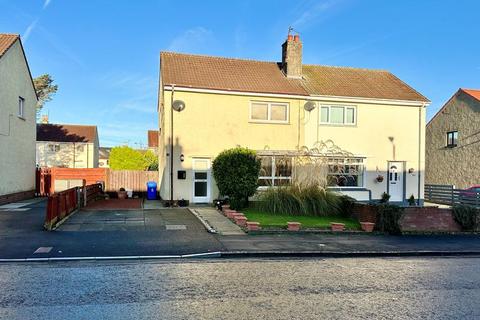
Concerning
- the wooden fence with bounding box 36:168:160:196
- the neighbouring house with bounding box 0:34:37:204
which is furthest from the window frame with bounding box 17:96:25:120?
the wooden fence with bounding box 36:168:160:196

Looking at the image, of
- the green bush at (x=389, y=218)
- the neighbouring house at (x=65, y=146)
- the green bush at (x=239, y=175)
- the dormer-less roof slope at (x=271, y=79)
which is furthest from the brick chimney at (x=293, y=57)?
the neighbouring house at (x=65, y=146)

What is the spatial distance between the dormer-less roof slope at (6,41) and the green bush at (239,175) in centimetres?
1099

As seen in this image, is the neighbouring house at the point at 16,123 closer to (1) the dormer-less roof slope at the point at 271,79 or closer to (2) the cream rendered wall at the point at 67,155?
(1) the dormer-less roof slope at the point at 271,79

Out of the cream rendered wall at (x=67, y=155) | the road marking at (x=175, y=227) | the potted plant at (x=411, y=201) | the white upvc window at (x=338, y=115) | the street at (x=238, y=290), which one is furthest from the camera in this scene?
the cream rendered wall at (x=67, y=155)

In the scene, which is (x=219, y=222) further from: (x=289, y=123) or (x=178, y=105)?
(x=289, y=123)

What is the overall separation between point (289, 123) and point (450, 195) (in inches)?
460

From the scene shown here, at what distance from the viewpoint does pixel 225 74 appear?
2136 centimetres

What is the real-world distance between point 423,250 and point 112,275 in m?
7.41

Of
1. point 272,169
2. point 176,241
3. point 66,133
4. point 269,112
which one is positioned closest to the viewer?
point 176,241

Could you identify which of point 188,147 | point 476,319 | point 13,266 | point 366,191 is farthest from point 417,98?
point 13,266

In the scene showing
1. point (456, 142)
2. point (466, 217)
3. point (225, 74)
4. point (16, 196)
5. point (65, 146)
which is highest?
point (225, 74)

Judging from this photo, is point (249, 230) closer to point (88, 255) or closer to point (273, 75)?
point (88, 255)

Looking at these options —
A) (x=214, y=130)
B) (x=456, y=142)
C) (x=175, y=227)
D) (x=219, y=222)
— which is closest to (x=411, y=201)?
(x=214, y=130)

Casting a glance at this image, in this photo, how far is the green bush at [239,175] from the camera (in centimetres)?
1616
